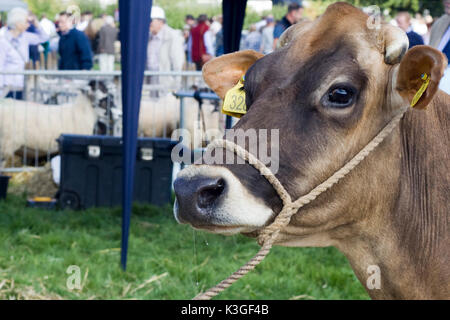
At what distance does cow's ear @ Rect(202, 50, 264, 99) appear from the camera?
114 inches

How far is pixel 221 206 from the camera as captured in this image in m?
2.02

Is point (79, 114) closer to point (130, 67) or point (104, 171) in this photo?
point (104, 171)

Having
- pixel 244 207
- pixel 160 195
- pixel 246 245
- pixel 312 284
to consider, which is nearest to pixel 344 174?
pixel 244 207

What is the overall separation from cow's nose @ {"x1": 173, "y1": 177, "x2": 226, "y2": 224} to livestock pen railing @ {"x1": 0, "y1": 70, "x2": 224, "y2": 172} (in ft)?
23.5

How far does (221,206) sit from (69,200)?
5.86m

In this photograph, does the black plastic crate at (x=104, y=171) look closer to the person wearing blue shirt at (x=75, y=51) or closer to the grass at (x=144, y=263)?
the grass at (x=144, y=263)

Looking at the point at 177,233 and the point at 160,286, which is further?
the point at 177,233

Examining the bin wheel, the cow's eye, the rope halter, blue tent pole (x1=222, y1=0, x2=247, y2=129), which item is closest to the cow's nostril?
→ the rope halter

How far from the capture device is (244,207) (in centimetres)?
205

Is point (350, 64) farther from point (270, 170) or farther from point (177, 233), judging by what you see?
point (177, 233)

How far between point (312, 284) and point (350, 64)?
3108 millimetres

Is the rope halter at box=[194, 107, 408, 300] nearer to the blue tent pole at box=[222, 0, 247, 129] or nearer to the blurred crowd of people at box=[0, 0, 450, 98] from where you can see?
the blue tent pole at box=[222, 0, 247, 129]

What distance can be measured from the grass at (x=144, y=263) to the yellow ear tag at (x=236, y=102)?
1578mm
